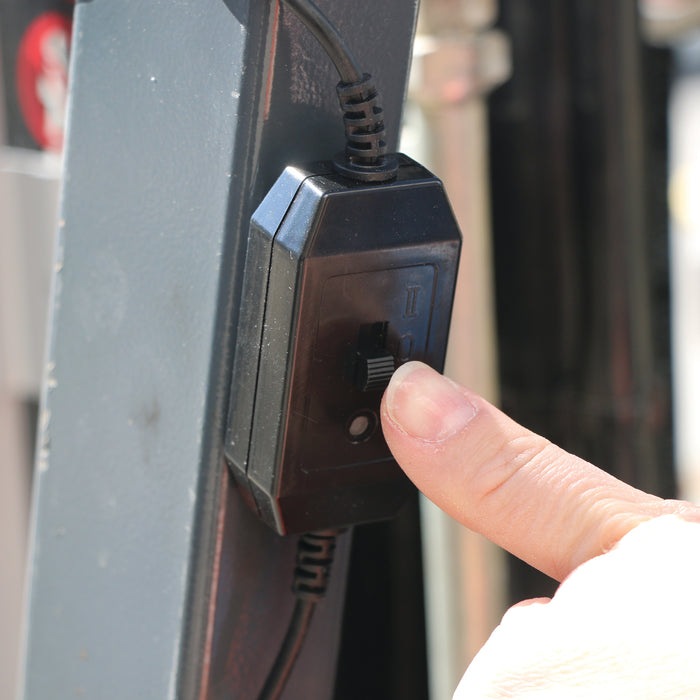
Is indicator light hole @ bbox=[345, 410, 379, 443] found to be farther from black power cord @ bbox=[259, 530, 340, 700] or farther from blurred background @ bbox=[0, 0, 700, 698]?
blurred background @ bbox=[0, 0, 700, 698]

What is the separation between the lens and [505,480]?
18.4 inches

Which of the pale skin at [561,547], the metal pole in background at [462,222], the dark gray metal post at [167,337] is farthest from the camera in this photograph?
the metal pole in background at [462,222]

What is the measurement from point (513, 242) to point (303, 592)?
79 cm

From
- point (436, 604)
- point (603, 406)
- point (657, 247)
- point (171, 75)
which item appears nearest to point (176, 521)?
point (171, 75)

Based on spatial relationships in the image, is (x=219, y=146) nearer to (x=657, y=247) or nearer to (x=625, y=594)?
(x=625, y=594)

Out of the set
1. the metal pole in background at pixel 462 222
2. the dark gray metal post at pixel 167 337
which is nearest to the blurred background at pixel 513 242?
the metal pole in background at pixel 462 222

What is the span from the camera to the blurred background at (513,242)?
107cm

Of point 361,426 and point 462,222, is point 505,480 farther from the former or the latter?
point 462,222

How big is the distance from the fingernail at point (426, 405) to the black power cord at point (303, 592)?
10cm

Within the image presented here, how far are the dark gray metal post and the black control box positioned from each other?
0.03 meters

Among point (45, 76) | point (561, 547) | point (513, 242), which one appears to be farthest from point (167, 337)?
point (45, 76)

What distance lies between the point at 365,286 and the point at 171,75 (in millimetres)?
167

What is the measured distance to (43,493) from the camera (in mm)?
630

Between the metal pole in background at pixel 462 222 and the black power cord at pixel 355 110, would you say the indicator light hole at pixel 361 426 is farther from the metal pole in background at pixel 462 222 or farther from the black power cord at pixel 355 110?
the metal pole in background at pixel 462 222
